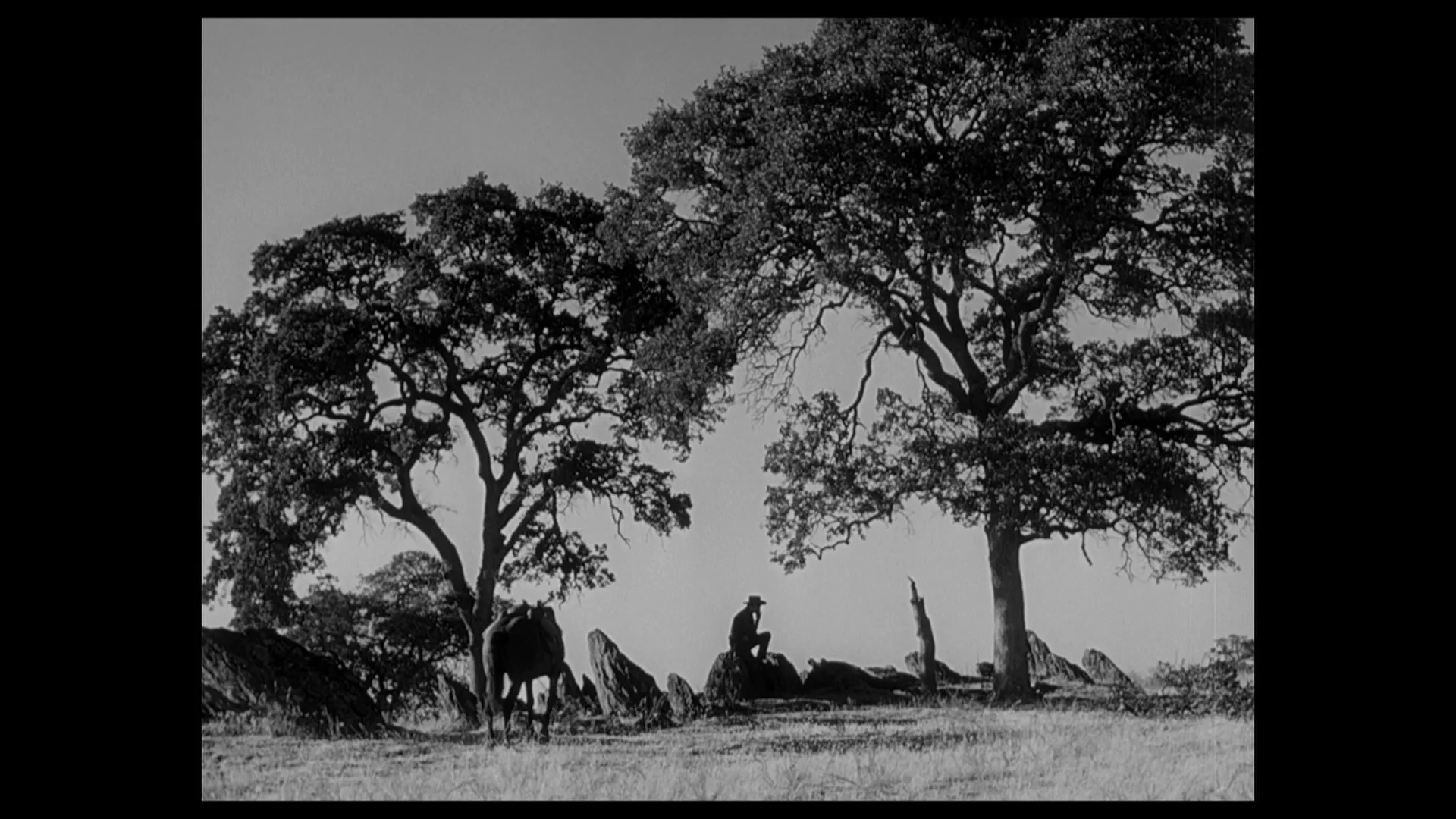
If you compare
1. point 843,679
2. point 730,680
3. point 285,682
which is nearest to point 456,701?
point 285,682

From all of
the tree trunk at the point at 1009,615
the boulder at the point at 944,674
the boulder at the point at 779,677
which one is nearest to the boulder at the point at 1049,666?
the boulder at the point at 944,674

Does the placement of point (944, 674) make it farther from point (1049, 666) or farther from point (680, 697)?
point (680, 697)

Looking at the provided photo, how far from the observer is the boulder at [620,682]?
50.1 ft

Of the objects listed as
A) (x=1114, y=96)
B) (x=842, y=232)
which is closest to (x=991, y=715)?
(x=842, y=232)

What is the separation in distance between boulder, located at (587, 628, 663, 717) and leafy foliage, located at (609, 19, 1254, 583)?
78.1 inches

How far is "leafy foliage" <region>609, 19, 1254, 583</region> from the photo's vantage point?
14203 millimetres

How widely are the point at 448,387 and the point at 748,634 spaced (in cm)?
430

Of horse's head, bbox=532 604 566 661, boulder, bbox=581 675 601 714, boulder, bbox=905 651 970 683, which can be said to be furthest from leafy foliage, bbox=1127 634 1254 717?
horse's head, bbox=532 604 566 661

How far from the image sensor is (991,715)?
1445 centimetres

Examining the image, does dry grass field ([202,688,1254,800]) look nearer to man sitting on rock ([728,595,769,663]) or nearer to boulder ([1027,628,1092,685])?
man sitting on rock ([728,595,769,663])

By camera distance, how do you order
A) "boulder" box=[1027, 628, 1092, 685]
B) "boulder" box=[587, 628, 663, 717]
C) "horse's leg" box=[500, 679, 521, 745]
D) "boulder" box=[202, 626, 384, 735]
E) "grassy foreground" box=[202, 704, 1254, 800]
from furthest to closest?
"boulder" box=[1027, 628, 1092, 685]
"boulder" box=[587, 628, 663, 717]
"boulder" box=[202, 626, 384, 735]
"horse's leg" box=[500, 679, 521, 745]
"grassy foreground" box=[202, 704, 1254, 800]

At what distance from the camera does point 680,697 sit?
49.6 feet

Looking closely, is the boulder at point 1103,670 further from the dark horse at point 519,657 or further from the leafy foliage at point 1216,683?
the dark horse at point 519,657
